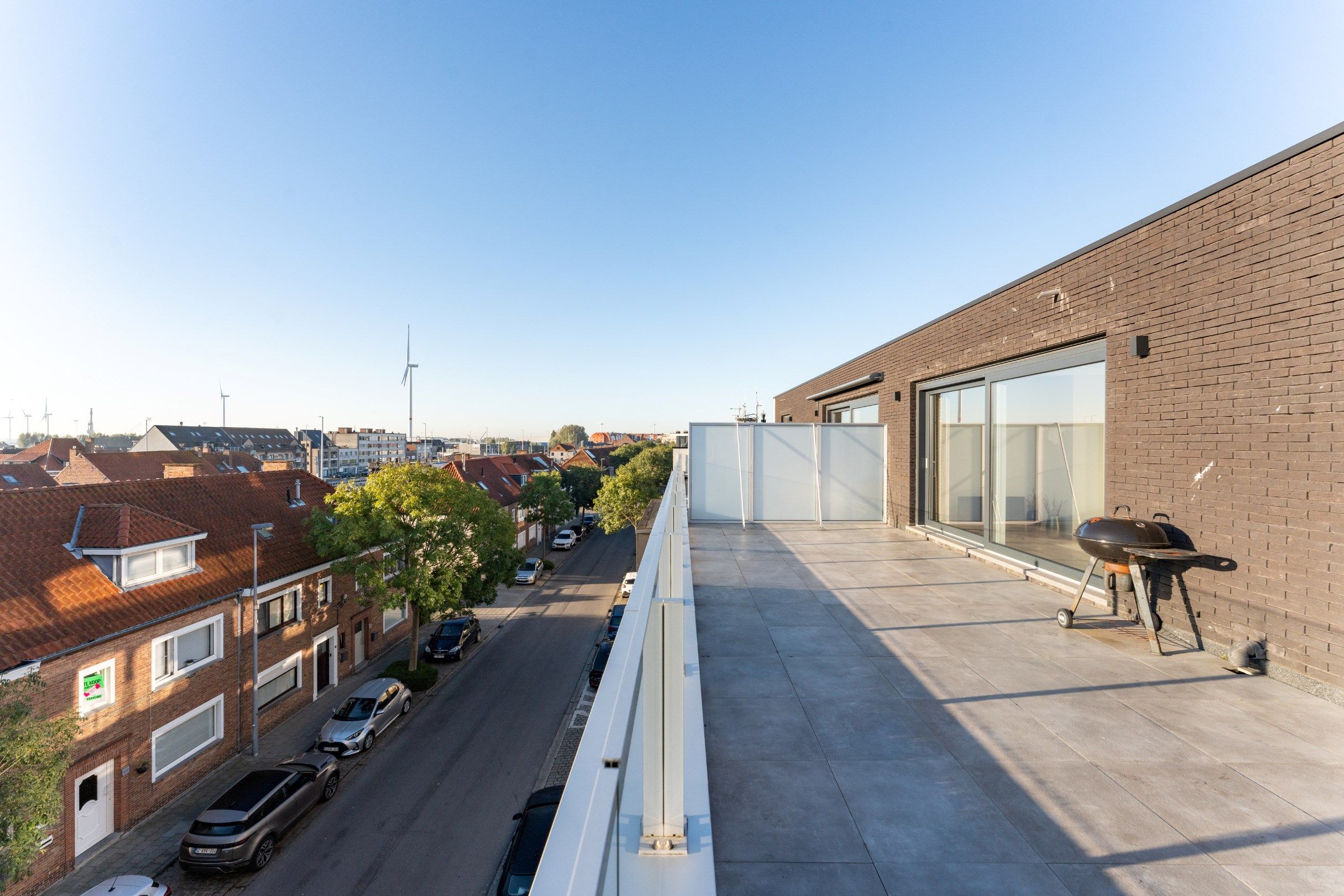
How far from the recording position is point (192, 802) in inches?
482

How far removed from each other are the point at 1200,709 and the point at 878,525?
335 inches

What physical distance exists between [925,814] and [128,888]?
12510 millimetres

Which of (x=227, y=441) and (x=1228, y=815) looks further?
(x=227, y=441)

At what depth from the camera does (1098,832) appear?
2.71m

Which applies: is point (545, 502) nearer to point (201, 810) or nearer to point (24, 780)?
point (201, 810)

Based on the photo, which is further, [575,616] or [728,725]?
[575,616]

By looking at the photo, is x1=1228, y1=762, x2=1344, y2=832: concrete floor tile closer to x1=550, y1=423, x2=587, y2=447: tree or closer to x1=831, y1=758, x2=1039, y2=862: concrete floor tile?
x1=831, y1=758, x2=1039, y2=862: concrete floor tile

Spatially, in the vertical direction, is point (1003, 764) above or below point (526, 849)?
above

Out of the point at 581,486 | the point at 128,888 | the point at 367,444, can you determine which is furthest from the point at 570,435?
the point at 128,888

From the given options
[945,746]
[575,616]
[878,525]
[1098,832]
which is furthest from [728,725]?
[575,616]

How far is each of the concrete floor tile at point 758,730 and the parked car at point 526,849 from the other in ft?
21.0

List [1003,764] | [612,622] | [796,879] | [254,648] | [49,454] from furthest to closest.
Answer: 1. [49,454]
2. [612,622]
3. [254,648]
4. [1003,764]
5. [796,879]

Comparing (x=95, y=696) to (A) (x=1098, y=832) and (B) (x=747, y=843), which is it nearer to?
(B) (x=747, y=843)

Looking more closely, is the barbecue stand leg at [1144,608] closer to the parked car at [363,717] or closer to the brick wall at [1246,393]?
the brick wall at [1246,393]
